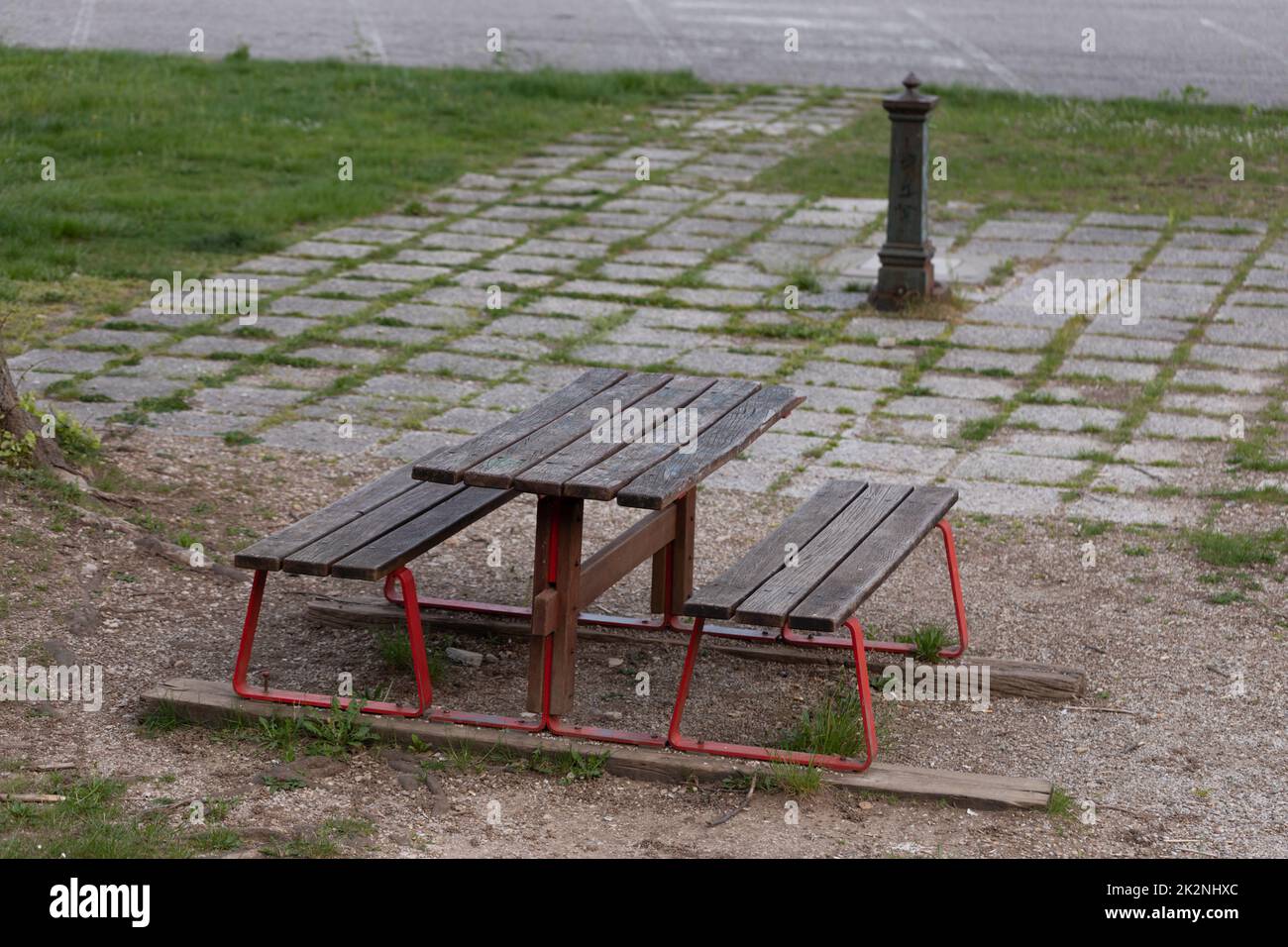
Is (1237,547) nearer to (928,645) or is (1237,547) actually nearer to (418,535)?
(928,645)

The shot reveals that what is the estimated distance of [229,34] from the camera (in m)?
16.4

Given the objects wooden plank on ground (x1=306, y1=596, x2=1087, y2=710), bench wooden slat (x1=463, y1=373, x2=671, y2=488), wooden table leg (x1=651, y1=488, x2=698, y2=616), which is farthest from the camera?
wooden table leg (x1=651, y1=488, x2=698, y2=616)

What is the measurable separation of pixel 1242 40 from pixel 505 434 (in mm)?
14115

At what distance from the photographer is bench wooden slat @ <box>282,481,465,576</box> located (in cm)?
452

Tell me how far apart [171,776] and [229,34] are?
1331cm

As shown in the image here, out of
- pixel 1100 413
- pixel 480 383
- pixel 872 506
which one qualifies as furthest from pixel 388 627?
pixel 1100 413

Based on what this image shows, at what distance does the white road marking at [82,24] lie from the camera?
51.1 feet

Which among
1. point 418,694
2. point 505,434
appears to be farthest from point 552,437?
point 418,694

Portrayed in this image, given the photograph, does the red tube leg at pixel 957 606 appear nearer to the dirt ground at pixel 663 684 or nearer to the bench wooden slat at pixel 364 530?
the dirt ground at pixel 663 684

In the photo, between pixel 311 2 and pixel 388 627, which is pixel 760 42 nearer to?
pixel 311 2

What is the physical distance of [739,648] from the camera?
17.6ft

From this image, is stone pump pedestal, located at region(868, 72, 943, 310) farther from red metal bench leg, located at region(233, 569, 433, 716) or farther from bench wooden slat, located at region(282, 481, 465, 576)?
red metal bench leg, located at region(233, 569, 433, 716)

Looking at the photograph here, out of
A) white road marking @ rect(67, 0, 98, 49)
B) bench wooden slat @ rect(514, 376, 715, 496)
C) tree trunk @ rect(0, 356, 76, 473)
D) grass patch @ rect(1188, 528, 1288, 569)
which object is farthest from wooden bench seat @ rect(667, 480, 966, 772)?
white road marking @ rect(67, 0, 98, 49)

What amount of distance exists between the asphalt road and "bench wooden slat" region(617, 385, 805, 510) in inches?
391
